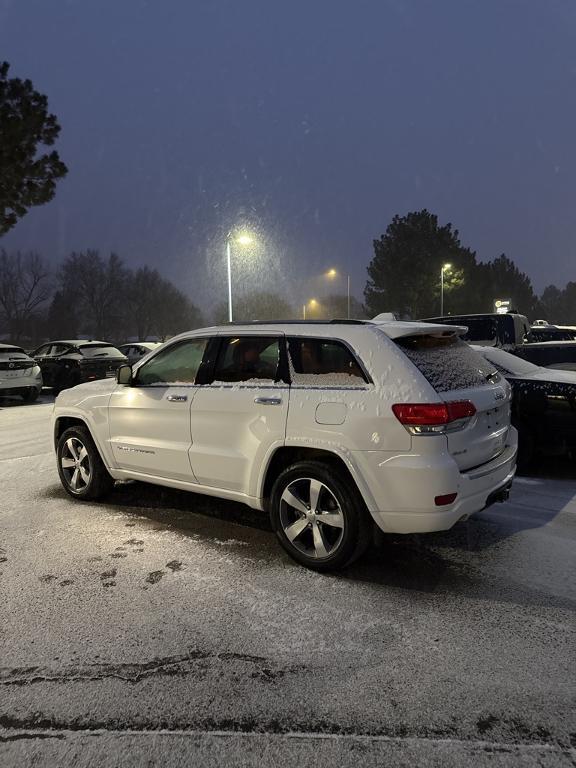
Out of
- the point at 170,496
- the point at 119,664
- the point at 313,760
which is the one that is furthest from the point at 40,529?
the point at 313,760

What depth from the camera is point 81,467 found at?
223 inches

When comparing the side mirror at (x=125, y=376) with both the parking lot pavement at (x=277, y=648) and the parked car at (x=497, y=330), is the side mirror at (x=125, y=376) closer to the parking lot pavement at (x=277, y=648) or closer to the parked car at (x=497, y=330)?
the parking lot pavement at (x=277, y=648)

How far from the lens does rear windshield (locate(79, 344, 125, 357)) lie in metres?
15.9

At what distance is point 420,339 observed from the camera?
3.99 m

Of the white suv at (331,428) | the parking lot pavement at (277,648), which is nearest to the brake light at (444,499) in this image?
the white suv at (331,428)

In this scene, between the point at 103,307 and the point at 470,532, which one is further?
the point at 103,307

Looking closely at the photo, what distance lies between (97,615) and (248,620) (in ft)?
2.94

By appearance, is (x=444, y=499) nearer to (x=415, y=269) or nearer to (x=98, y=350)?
(x=98, y=350)

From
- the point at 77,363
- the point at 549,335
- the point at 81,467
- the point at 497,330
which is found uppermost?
the point at 497,330

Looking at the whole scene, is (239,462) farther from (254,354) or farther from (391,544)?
(391,544)

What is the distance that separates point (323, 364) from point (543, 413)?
3570mm

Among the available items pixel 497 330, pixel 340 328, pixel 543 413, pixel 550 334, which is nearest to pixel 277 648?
pixel 340 328

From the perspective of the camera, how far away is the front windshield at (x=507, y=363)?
6.79 meters

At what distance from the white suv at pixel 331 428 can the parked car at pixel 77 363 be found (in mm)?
11193
